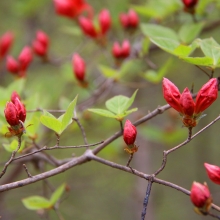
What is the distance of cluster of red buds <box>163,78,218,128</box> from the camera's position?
1.17m

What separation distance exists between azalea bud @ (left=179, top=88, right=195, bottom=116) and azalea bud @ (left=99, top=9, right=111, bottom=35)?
4.28 ft

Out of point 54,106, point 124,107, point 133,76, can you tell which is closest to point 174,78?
point 133,76

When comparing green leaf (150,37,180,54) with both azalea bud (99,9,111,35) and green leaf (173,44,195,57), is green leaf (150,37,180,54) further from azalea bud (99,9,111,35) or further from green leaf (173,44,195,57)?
azalea bud (99,9,111,35)

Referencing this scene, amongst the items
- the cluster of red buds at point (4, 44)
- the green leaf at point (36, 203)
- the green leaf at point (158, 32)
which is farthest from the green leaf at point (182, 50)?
the cluster of red buds at point (4, 44)

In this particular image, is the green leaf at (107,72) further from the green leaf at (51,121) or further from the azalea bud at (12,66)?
the green leaf at (51,121)

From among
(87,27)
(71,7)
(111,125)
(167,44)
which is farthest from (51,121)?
(111,125)

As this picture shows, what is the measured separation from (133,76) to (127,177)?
134 centimetres

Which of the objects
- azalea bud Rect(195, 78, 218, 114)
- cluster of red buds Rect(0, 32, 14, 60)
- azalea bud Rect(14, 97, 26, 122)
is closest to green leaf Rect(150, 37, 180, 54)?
azalea bud Rect(195, 78, 218, 114)

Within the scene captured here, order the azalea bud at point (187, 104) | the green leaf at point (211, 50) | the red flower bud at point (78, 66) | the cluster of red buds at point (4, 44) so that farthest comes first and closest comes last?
the cluster of red buds at point (4, 44) → the red flower bud at point (78, 66) → the green leaf at point (211, 50) → the azalea bud at point (187, 104)

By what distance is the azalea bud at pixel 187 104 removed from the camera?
1144 mm

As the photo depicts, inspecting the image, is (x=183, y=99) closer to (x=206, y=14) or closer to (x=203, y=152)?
(x=206, y=14)

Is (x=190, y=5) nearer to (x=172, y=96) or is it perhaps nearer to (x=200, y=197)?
(x=172, y=96)

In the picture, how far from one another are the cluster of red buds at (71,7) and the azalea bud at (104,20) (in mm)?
310

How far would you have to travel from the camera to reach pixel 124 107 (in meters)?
1.35
